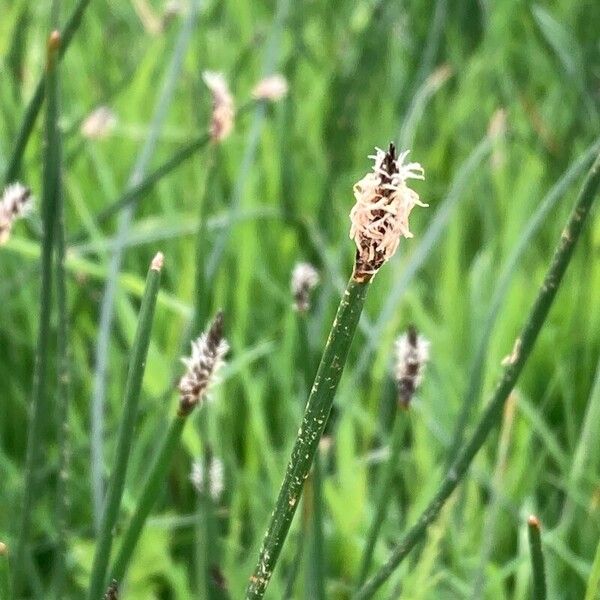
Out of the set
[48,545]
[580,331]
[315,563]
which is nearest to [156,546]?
[48,545]

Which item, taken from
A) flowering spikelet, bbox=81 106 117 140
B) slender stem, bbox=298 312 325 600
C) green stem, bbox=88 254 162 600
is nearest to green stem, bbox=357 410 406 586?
slender stem, bbox=298 312 325 600

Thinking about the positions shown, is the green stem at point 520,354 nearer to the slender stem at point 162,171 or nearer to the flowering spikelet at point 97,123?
the slender stem at point 162,171

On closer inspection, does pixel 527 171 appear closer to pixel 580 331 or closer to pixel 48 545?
pixel 580 331

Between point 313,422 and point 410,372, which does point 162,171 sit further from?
point 313,422

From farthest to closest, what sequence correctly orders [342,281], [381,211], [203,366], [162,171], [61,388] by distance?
[342,281] < [162,171] < [61,388] < [203,366] < [381,211]

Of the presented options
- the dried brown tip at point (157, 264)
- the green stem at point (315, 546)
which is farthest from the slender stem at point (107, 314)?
the dried brown tip at point (157, 264)

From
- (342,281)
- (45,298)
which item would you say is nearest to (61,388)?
(45,298)
